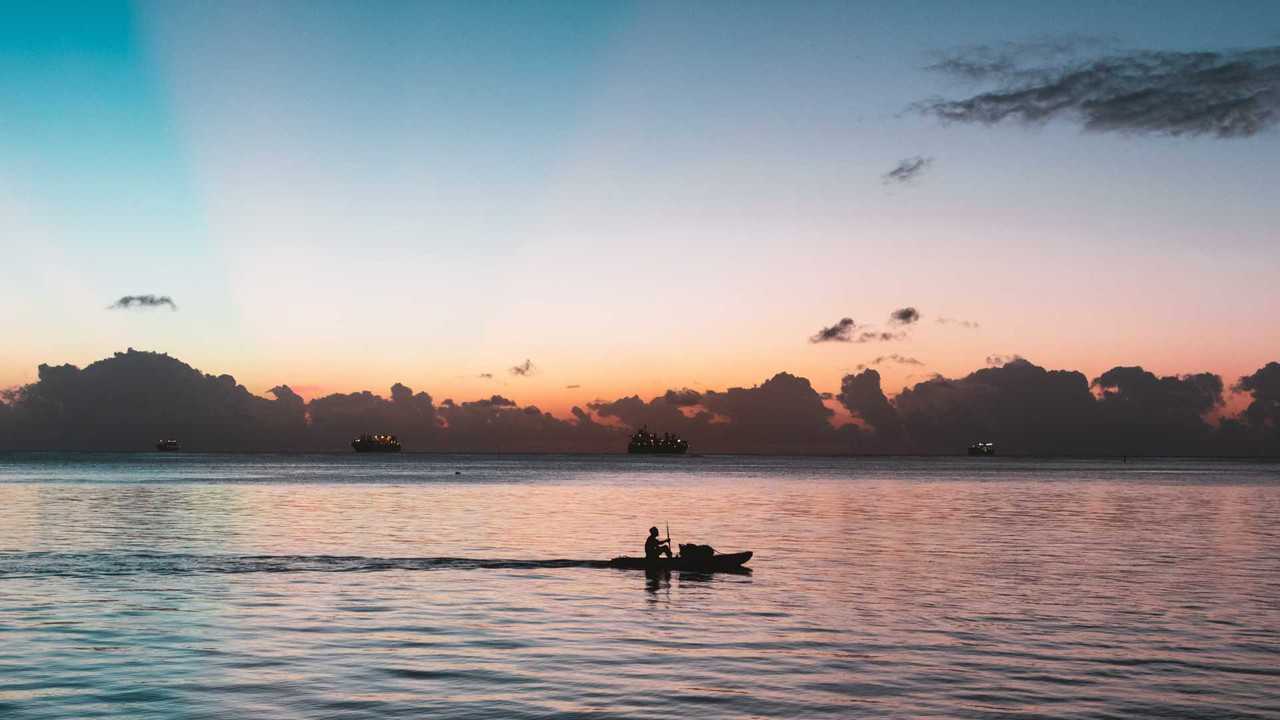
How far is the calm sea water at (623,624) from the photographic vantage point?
2891 centimetres

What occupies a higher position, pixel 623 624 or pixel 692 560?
pixel 692 560

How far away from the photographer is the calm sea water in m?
28.9

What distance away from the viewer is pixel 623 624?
41125mm

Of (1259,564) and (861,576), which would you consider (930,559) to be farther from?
(1259,564)

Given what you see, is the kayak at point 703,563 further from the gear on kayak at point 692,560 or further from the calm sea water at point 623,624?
the calm sea water at point 623,624

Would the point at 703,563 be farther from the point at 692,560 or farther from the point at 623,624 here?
the point at 623,624

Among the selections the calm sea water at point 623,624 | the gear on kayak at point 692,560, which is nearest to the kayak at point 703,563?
the gear on kayak at point 692,560

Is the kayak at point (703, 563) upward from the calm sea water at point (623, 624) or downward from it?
upward

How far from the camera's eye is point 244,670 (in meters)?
31.9

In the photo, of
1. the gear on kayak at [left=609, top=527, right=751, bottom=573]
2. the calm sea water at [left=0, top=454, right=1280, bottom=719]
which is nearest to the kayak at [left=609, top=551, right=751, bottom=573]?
the gear on kayak at [left=609, top=527, right=751, bottom=573]

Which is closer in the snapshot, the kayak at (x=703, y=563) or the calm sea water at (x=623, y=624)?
the calm sea water at (x=623, y=624)

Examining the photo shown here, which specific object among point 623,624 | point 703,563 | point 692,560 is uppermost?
point 692,560

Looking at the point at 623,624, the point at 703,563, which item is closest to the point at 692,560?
the point at 703,563

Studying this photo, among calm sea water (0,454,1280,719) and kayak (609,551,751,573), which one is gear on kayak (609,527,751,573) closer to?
kayak (609,551,751,573)
